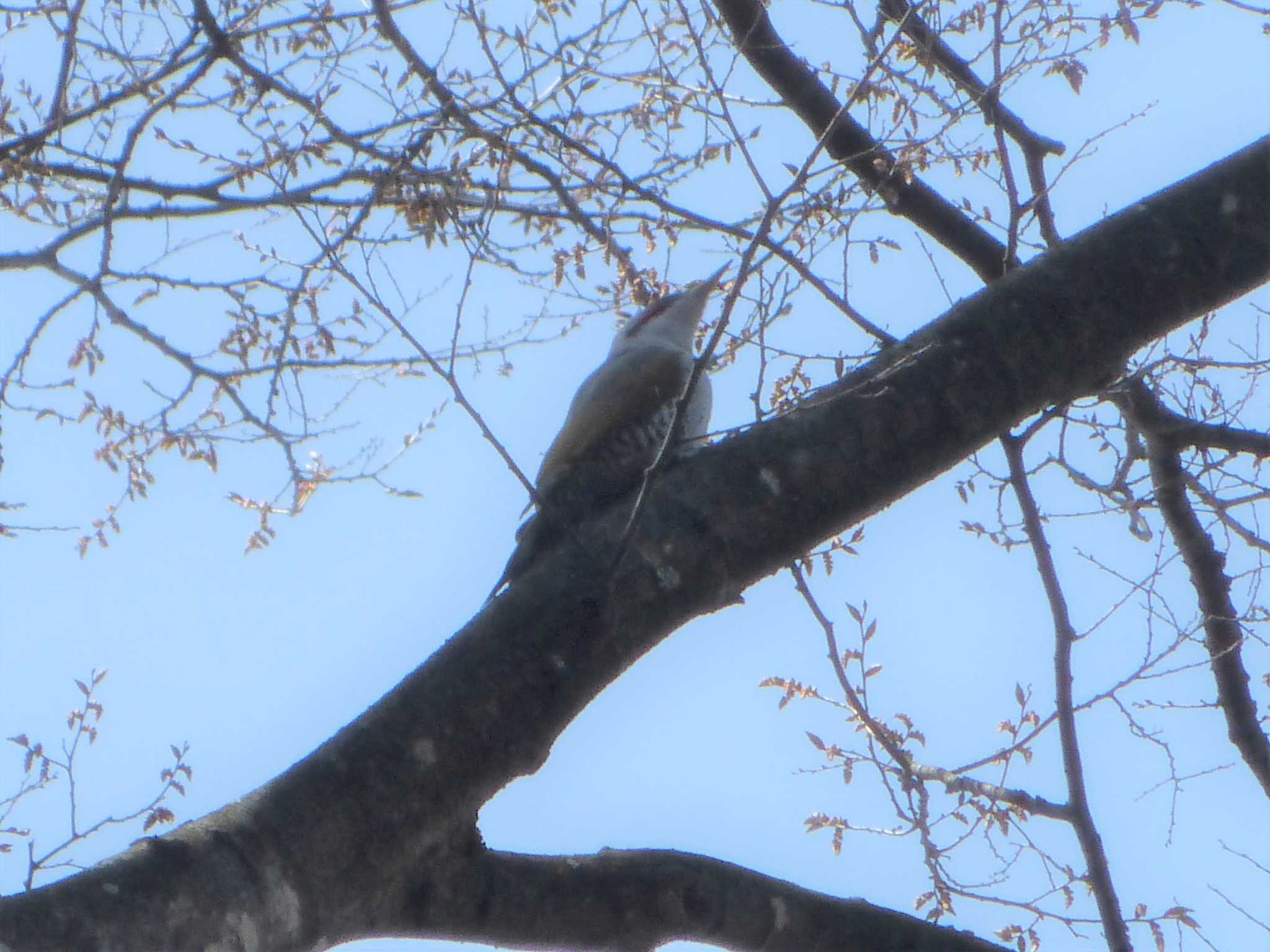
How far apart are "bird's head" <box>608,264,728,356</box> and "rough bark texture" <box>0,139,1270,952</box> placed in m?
4.39

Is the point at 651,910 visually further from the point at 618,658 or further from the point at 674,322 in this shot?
the point at 674,322

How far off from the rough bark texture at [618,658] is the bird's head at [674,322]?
4.39m

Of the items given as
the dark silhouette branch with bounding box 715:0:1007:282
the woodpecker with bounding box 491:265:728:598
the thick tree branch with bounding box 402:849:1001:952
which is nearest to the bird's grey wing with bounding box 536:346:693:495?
the woodpecker with bounding box 491:265:728:598

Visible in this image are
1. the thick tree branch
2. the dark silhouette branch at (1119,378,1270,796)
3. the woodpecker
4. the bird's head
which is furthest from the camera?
the bird's head

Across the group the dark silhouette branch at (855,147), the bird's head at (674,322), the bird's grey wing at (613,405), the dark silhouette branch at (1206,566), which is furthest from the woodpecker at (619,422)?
the dark silhouette branch at (1206,566)

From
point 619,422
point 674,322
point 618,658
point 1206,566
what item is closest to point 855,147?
point 619,422

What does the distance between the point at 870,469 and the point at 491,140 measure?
2.31 metres

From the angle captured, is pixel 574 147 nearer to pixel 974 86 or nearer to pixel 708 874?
pixel 974 86

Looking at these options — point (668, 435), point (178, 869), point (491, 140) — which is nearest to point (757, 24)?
point (491, 140)

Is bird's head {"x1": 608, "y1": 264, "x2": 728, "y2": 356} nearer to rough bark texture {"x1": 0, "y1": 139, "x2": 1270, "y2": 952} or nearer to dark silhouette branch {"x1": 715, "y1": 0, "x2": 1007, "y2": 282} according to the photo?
dark silhouette branch {"x1": 715, "y1": 0, "x2": 1007, "y2": 282}

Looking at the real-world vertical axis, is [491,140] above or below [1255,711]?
above

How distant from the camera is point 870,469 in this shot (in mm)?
2764

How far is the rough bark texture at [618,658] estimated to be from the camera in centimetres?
208

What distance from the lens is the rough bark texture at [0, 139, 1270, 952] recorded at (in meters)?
2.08
